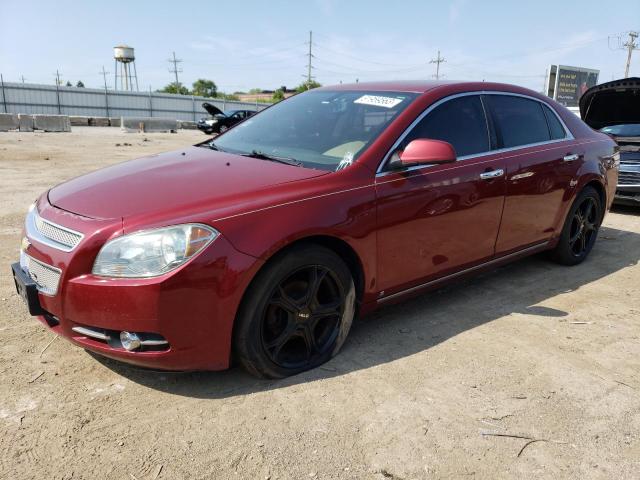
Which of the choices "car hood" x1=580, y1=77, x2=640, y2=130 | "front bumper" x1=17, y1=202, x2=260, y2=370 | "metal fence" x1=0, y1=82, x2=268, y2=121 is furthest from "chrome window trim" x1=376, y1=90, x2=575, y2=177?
"metal fence" x1=0, y1=82, x2=268, y2=121

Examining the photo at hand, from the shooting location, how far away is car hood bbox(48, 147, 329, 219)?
2.65 metres

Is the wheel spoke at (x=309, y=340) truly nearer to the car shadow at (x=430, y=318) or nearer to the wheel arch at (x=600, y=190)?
the car shadow at (x=430, y=318)

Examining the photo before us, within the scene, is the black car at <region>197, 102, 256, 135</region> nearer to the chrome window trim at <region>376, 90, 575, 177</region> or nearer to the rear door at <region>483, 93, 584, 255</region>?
the chrome window trim at <region>376, 90, 575, 177</region>

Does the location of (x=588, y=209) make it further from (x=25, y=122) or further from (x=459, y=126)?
(x=25, y=122)

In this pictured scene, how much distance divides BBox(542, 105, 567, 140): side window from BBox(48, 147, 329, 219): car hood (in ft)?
8.69

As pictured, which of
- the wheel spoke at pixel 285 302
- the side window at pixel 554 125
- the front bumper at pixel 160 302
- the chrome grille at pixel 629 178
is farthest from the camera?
the chrome grille at pixel 629 178

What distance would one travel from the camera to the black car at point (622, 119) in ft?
24.8

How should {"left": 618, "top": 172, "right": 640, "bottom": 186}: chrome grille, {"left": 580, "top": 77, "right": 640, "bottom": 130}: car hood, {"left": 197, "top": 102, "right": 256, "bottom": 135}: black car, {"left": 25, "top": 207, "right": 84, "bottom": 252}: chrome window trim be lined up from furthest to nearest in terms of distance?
{"left": 197, "top": 102, "right": 256, "bottom": 135}: black car < {"left": 580, "top": 77, "right": 640, "bottom": 130}: car hood < {"left": 618, "top": 172, "right": 640, "bottom": 186}: chrome grille < {"left": 25, "top": 207, "right": 84, "bottom": 252}: chrome window trim

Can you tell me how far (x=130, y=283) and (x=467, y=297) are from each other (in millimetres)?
2735

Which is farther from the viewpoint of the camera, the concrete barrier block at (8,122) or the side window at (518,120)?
the concrete barrier block at (8,122)

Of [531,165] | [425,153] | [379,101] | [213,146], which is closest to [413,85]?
[379,101]

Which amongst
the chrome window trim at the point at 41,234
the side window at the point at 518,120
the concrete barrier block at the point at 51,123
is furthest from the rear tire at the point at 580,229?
the concrete barrier block at the point at 51,123

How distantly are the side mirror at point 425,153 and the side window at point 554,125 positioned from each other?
6.38ft

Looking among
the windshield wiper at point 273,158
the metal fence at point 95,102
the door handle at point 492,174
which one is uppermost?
the metal fence at point 95,102
